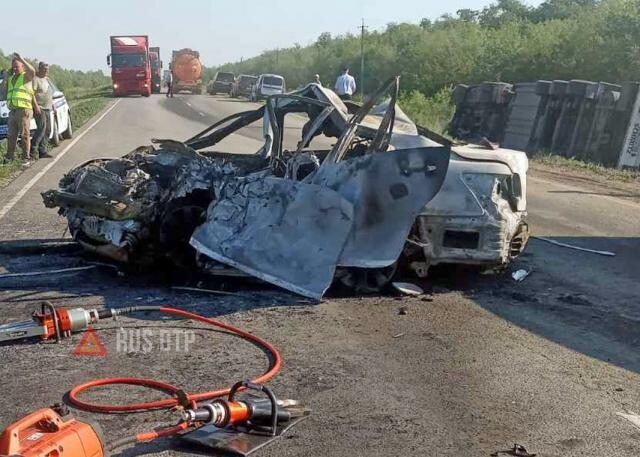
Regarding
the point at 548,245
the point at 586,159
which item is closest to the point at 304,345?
the point at 548,245

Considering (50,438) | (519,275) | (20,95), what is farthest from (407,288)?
(20,95)

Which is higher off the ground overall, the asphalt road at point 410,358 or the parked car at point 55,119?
the asphalt road at point 410,358

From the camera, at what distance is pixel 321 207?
20.5 feet

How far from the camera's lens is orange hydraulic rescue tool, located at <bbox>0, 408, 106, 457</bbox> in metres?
2.84

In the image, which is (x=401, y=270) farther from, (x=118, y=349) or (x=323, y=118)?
(x=118, y=349)

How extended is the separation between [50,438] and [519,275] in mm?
4929

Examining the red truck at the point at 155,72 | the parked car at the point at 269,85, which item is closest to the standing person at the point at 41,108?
the parked car at the point at 269,85

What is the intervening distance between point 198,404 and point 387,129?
11.0ft

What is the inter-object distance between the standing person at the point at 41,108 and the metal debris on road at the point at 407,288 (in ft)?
33.5

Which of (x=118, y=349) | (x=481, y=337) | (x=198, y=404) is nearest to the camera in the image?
(x=198, y=404)

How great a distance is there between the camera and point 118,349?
4.98 metres

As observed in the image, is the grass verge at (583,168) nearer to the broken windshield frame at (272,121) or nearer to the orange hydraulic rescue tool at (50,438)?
the broken windshield frame at (272,121)

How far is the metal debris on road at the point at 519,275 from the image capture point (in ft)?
22.8

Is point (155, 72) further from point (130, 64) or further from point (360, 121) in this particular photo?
point (360, 121)
